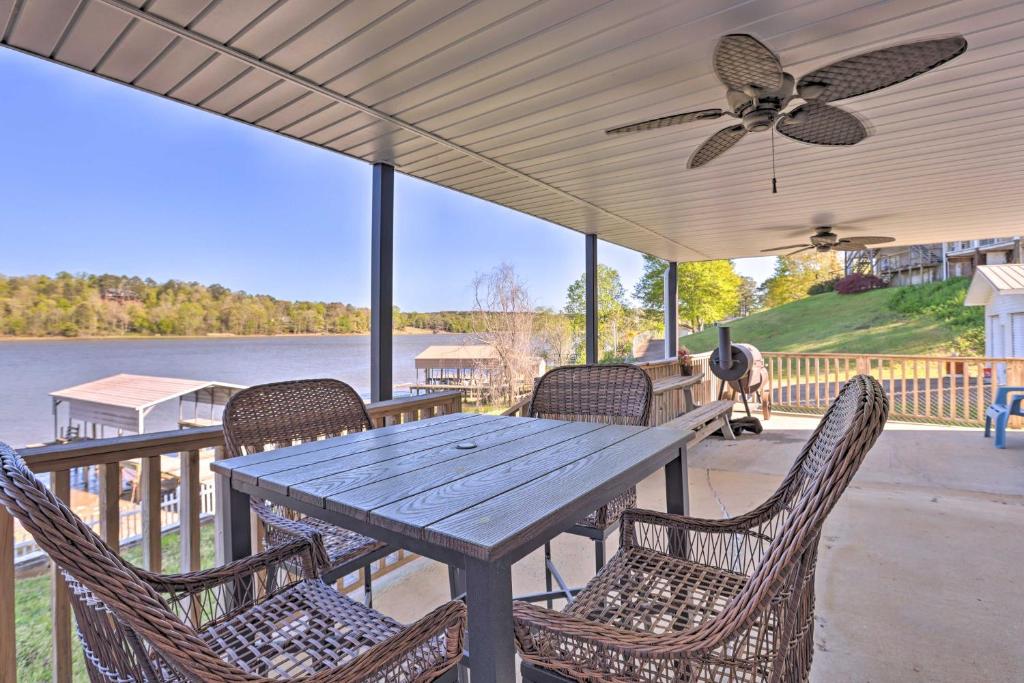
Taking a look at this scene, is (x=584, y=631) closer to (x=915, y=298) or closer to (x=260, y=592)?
(x=260, y=592)

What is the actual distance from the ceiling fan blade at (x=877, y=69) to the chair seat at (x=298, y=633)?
7.65 ft

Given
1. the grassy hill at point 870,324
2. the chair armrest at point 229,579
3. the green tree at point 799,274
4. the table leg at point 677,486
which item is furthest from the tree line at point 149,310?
the green tree at point 799,274

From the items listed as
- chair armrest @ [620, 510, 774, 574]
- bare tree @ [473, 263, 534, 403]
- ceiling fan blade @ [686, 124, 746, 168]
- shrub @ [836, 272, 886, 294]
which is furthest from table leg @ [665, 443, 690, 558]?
shrub @ [836, 272, 886, 294]

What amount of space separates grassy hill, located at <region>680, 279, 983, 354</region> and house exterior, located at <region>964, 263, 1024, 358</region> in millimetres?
4973

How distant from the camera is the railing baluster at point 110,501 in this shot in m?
1.50

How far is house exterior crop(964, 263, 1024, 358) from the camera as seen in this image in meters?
6.55

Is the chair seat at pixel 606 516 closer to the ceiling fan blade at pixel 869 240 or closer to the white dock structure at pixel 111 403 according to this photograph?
the ceiling fan blade at pixel 869 240

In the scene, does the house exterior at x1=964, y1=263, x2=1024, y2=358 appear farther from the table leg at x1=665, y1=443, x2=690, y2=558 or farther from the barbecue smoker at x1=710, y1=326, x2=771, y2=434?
the table leg at x1=665, y1=443, x2=690, y2=558

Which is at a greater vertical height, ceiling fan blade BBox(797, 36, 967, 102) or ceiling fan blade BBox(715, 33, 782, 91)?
ceiling fan blade BBox(715, 33, 782, 91)

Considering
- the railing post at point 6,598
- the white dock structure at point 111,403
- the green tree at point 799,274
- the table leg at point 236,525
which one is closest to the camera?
the railing post at point 6,598

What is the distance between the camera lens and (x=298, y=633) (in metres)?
1.09

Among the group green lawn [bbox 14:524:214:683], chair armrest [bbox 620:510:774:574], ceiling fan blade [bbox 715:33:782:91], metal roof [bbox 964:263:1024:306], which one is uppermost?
ceiling fan blade [bbox 715:33:782:91]

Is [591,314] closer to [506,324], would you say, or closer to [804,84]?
[506,324]

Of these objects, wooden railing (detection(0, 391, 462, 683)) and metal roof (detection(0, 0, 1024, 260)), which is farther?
metal roof (detection(0, 0, 1024, 260))
